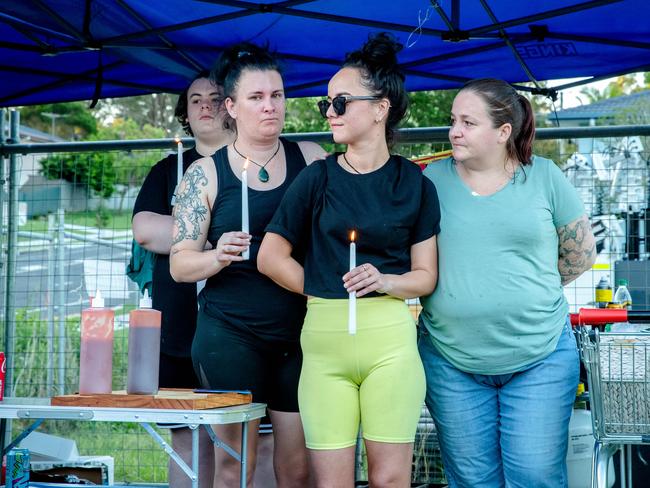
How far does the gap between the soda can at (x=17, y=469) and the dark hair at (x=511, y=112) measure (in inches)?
88.0

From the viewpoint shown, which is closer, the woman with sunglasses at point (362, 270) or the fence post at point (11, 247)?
the woman with sunglasses at point (362, 270)

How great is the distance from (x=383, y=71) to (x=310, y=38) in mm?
1845

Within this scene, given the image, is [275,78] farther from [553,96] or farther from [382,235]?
[553,96]

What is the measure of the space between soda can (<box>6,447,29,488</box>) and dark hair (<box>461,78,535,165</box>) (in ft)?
7.33

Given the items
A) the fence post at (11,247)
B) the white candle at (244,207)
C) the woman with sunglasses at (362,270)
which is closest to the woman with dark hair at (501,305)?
the woman with sunglasses at (362,270)

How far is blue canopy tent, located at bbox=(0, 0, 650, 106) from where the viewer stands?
4.33 metres

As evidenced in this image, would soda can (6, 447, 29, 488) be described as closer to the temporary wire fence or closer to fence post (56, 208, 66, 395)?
the temporary wire fence

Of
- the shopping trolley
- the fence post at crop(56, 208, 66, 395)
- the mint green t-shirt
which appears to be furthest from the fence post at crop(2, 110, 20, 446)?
the shopping trolley

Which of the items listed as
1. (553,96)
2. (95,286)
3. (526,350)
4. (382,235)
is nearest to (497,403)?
(526,350)

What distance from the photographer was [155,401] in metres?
2.83

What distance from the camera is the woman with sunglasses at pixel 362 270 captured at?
288 centimetres

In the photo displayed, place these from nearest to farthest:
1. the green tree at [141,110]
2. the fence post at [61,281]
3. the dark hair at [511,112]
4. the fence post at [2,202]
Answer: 1. the dark hair at [511,112]
2. the fence post at [2,202]
3. the fence post at [61,281]
4. the green tree at [141,110]

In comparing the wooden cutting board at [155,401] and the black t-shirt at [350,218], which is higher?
the black t-shirt at [350,218]

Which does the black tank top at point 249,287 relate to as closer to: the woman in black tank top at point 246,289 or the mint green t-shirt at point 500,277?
the woman in black tank top at point 246,289
